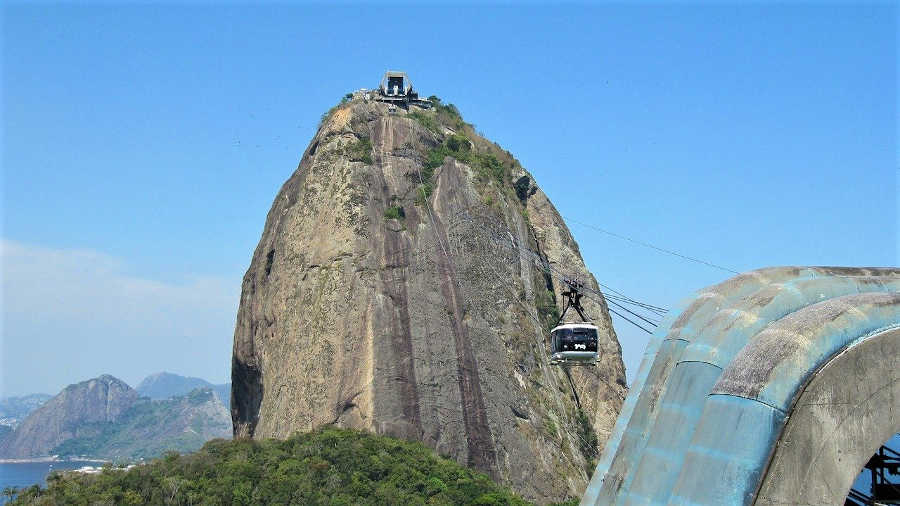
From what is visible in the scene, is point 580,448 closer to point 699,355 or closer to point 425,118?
point 425,118

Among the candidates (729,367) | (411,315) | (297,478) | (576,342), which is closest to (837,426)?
(729,367)

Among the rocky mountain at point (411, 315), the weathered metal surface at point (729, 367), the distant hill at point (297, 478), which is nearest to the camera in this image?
the weathered metal surface at point (729, 367)

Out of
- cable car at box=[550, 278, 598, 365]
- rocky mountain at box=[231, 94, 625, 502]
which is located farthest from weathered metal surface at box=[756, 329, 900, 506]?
rocky mountain at box=[231, 94, 625, 502]

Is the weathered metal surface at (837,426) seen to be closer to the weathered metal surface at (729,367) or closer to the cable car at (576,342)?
the weathered metal surface at (729,367)

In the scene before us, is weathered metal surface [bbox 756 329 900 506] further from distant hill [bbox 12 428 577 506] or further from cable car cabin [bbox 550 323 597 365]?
distant hill [bbox 12 428 577 506]

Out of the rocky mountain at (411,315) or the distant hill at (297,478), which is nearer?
the distant hill at (297,478)

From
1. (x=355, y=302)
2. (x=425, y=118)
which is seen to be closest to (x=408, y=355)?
(x=355, y=302)

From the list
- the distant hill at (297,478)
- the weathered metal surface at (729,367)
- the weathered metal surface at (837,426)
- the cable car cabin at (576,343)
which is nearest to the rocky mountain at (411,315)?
the distant hill at (297,478)
